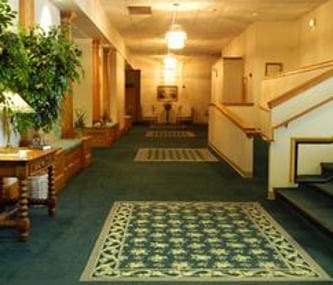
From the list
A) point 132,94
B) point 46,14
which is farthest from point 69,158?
point 132,94

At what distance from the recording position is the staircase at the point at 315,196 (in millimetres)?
5208

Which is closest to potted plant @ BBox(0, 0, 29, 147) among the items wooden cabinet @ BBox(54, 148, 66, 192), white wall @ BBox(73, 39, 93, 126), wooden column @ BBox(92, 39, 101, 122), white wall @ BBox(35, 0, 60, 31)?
wooden cabinet @ BBox(54, 148, 66, 192)

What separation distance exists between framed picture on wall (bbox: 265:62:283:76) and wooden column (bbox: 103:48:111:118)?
478 centimetres

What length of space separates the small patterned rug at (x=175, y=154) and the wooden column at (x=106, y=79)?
9.83 feet

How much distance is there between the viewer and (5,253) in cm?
431

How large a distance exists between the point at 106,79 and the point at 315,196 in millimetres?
10340

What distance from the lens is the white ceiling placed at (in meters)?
11.8

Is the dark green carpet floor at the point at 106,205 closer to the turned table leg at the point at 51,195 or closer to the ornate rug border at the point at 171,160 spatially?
the turned table leg at the point at 51,195

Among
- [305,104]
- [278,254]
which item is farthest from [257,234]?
[305,104]

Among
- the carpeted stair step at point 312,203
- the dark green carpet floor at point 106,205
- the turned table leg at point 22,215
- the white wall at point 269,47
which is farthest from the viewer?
the white wall at point 269,47

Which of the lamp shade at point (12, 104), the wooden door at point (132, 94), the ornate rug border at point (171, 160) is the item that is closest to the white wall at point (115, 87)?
the ornate rug border at point (171, 160)

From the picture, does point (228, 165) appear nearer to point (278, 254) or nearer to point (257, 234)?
point (257, 234)

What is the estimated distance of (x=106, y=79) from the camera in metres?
15.5

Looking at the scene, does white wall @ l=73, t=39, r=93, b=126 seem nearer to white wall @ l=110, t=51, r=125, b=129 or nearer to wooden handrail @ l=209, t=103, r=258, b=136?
white wall @ l=110, t=51, r=125, b=129
